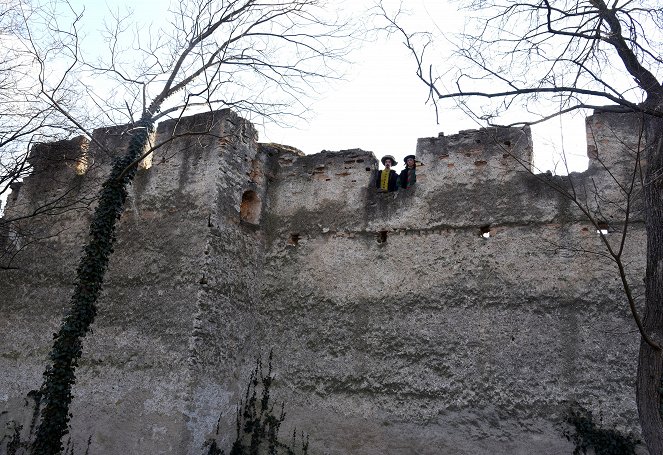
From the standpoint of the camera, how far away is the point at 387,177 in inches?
359

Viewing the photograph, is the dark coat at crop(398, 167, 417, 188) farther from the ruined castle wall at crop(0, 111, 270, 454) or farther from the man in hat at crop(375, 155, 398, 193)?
the ruined castle wall at crop(0, 111, 270, 454)

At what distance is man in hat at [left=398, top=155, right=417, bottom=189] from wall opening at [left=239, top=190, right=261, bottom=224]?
6.76 ft

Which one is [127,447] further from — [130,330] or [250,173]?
[250,173]

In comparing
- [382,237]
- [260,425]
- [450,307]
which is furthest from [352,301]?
[260,425]

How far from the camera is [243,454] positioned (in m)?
8.00

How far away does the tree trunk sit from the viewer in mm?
4543

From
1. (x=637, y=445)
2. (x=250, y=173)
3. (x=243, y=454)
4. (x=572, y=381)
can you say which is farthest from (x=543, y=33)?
(x=243, y=454)

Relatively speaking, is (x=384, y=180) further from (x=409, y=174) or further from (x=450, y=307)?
(x=450, y=307)

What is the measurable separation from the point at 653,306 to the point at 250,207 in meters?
5.79

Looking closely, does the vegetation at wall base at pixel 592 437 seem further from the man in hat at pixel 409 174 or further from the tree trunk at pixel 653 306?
the man in hat at pixel 409 174

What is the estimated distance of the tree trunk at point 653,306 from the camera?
4.54m

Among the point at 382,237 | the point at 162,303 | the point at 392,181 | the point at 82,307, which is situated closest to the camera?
the point at 82,307

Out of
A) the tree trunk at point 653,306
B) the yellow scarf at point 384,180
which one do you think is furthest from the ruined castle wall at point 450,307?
the tree trunk at point 653,306

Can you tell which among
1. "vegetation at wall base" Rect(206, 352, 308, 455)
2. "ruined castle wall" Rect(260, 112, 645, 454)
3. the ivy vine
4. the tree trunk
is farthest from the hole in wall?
the tree trunk
